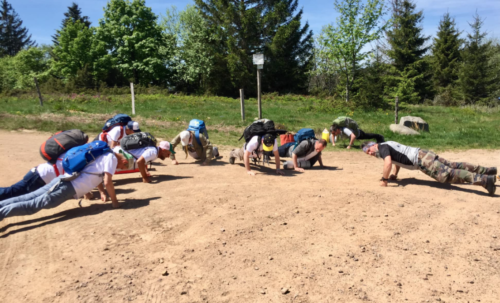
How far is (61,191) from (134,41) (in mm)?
42077

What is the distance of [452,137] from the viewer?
1520 cm

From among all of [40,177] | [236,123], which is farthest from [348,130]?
Answer: [40,177]

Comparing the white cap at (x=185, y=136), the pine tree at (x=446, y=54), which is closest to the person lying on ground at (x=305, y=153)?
the white cap at (x=185, y=136)

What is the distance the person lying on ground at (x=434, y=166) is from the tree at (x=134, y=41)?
1551 inches

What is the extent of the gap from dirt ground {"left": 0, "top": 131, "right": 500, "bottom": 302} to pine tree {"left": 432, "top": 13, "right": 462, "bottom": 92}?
1629 inches

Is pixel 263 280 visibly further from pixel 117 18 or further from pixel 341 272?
pixel 117 18

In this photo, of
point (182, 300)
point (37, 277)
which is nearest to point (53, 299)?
point (37, 277)

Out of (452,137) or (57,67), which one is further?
(57,67)

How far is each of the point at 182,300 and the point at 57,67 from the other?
49.4m

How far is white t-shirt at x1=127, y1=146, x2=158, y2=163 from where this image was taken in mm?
7613

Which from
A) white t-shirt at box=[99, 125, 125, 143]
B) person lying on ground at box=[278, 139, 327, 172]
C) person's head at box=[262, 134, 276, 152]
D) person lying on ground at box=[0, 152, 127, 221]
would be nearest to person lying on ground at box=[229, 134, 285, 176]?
person's head at box=[262, 134, 276, 152]

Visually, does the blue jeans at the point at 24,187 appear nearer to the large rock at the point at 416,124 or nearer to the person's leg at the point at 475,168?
the person's leg at the point at 475,168

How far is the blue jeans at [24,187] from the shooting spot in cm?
595

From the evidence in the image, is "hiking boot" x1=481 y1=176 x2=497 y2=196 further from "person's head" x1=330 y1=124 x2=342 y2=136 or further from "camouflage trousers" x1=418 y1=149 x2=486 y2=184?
"person's head" x1=330 y1=124 x2=342 y2=136
